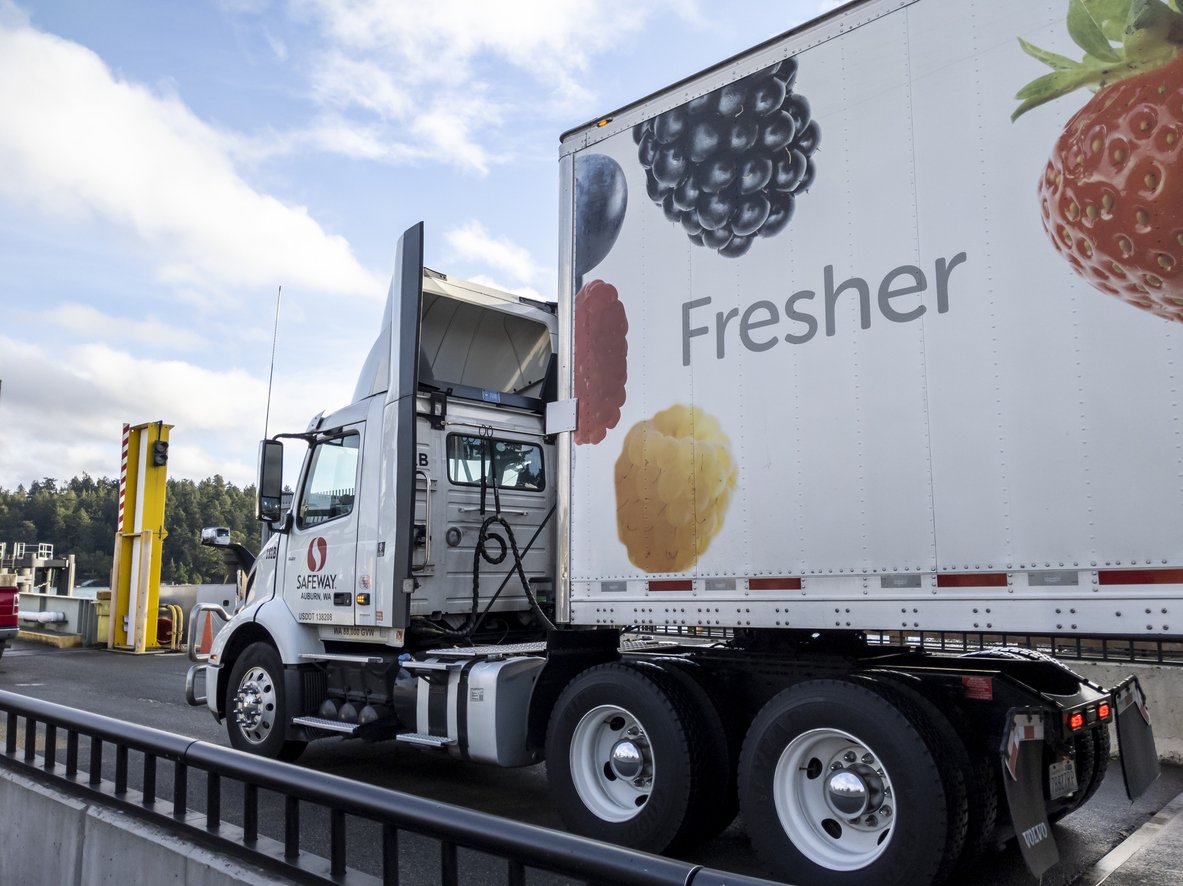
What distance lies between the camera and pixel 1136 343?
3.62m

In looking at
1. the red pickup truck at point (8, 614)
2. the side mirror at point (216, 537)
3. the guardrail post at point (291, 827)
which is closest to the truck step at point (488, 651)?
the side mirror at point (216, 537)

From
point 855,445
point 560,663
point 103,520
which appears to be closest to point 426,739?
point 560,663

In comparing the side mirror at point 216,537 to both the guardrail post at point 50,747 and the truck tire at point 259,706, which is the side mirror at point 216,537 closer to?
the truck tire at point 259,706

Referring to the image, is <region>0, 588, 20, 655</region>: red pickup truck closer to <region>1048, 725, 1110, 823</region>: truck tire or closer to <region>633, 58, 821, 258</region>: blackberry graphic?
<region>633, 58, 821, 258</region>: blackberry graphic

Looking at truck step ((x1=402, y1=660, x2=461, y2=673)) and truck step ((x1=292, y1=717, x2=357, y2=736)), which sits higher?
truck step ((x1=402, y1=660, x2=461, y2=673))

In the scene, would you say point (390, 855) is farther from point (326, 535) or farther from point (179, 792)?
point (326, 535)

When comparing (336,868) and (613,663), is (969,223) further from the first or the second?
(336,868)

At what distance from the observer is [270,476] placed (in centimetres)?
738

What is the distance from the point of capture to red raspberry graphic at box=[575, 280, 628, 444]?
5.45 meters

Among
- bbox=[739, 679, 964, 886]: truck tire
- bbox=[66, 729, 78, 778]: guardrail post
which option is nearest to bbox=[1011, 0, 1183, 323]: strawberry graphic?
bbox=[739, 679, 964, 886]: truck tire

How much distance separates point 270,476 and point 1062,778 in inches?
226

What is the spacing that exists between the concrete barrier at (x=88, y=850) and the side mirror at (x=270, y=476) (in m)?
3.36

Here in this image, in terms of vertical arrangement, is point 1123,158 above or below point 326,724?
above

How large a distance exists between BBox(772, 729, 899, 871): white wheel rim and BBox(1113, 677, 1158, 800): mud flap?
5.12ft
